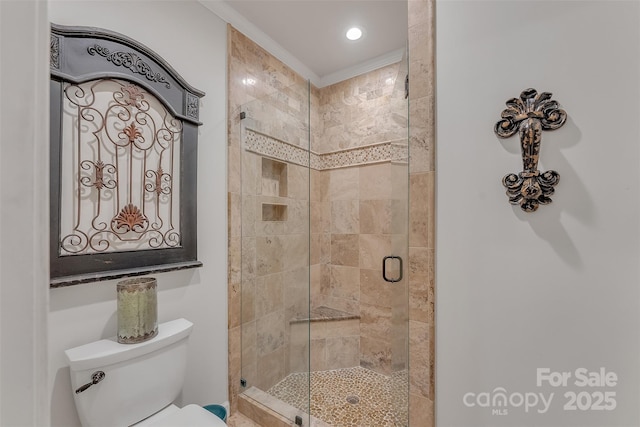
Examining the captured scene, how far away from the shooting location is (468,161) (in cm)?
108

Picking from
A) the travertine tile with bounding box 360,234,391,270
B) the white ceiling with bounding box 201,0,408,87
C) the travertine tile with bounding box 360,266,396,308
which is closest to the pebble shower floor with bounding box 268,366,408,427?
the travertine tile with bounding box 360,266,396,308

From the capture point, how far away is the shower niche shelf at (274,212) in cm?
187

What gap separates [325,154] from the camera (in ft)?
8.81

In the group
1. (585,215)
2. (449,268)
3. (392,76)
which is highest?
(392,76)

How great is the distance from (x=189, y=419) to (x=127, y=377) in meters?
0.31

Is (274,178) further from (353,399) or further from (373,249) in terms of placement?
(353,399)

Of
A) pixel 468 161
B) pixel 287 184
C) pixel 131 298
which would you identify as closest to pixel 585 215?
pixel 468 161

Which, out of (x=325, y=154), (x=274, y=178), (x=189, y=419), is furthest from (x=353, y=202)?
(x=189, y=419)

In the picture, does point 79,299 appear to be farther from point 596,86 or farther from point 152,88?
point 596,86

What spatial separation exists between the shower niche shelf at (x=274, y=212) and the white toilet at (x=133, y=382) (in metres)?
0.82

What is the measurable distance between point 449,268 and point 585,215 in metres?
0.46

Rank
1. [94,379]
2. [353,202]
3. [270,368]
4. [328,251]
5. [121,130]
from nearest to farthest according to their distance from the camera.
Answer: [94,379] < [121,130] < [270,368] < [353,202] < [328,251]

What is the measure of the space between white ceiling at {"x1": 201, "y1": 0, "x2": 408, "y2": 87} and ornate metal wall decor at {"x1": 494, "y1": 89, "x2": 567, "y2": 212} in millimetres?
1246

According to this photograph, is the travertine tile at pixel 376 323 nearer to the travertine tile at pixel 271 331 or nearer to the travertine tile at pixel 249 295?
the travertine tile at pixel 271 331
